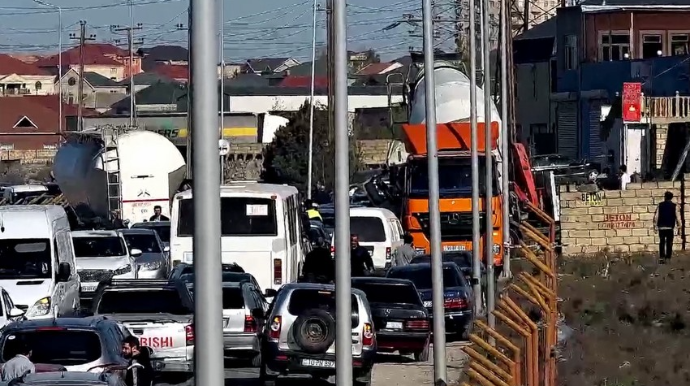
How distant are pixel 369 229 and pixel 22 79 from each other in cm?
12633

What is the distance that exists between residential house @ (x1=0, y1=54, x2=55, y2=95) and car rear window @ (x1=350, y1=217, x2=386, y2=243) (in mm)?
116860

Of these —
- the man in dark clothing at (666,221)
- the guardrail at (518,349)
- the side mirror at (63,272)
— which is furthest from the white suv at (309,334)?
the man in dark clothing at (666,221)

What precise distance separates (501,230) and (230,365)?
45.4 ft

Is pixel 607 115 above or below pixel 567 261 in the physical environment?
above

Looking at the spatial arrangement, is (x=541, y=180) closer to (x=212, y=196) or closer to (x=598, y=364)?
(x=598, y=364)

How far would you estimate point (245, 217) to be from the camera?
2909cm

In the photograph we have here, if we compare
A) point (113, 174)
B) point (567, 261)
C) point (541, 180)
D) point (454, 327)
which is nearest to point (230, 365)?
point (454, 327)

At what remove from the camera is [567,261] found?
39.6 m

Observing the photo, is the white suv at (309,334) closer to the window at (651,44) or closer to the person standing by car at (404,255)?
the person standing by car at (404,255)

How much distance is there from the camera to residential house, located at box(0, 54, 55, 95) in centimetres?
15325

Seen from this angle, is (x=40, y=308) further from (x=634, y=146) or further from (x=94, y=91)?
(x=94, y=91)

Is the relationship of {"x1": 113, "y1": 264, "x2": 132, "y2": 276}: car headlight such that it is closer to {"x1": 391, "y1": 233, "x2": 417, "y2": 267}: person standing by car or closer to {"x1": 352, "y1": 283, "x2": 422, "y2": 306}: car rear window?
{"x1": 391, "y1": 233, "x2": 417, "y2": 267}: person standing by car

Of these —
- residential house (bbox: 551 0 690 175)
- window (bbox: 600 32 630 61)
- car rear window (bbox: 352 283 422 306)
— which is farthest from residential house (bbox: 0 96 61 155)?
car rear window (bbox: 352 283 422 306)

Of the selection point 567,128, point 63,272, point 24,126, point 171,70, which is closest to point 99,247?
point 63,272
